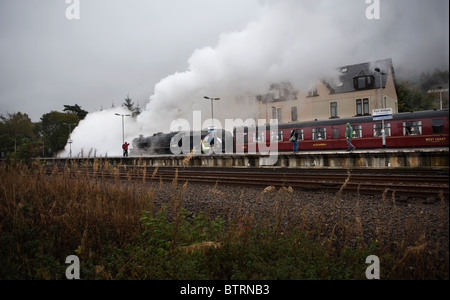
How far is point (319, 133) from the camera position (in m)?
23.0

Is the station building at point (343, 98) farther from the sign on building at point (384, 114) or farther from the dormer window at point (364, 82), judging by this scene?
the sign on building at point (384, 114)

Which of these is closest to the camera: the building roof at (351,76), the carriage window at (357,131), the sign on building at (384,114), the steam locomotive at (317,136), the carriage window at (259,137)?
the sign on building at (384,114)

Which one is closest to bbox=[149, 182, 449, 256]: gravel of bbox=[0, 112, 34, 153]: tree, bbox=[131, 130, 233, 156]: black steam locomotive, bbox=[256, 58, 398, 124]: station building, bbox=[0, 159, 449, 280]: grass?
bbox=[0, 159, 449, 280]: grass

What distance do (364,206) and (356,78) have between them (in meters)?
36.0

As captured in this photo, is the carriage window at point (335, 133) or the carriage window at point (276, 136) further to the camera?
the carriage window at point (276, 136)

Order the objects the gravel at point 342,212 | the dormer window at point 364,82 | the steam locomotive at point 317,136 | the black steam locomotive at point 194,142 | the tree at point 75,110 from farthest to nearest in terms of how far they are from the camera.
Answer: the tree at point 75,110 < the dormer window at point 364,82 < the black steam locomotive at point 194,142 < the steam locomotive at point 317,136 < the gravel at point 342,212

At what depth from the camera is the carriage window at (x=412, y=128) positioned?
63.5 ft

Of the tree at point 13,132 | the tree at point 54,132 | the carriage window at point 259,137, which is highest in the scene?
the tree at point 54,132

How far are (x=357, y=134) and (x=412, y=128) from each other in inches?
131

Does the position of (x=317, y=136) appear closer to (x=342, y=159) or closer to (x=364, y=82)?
(x=342, y=159)

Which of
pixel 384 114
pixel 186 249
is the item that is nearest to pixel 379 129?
pixel 384 114

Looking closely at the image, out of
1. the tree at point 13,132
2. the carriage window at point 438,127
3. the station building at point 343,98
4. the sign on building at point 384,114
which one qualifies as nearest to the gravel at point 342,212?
the tree at point 13,132
